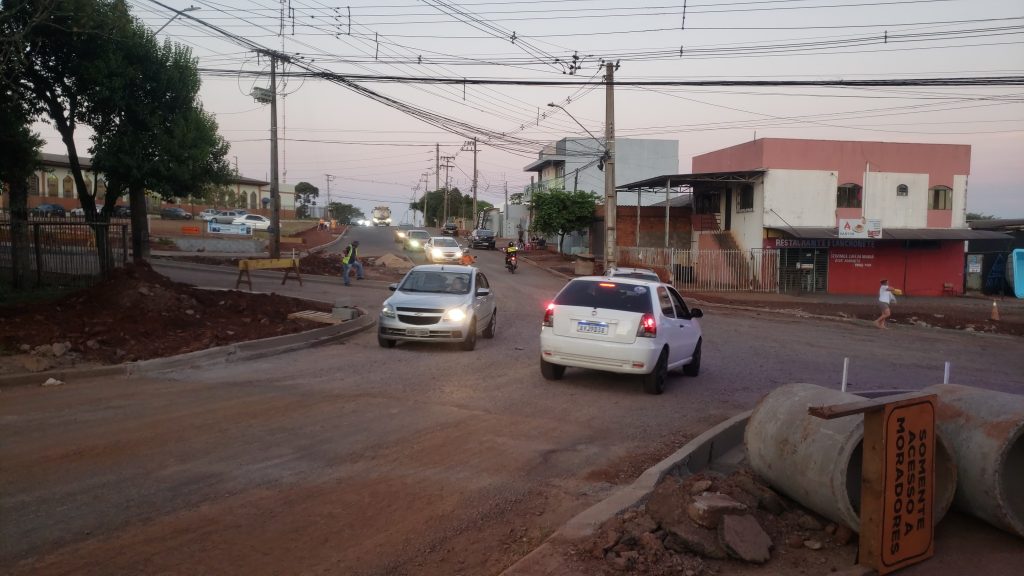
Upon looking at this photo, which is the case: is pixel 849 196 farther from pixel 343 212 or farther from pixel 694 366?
pixel 343 212

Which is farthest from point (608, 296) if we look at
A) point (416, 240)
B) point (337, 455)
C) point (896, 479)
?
point (416, 240)

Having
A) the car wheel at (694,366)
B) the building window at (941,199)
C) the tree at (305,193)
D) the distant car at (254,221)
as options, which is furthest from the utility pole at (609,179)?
the tree at (305,193)

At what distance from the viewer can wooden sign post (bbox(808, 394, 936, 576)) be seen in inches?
181

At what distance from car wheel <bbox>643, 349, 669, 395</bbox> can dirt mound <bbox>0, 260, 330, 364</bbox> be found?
7252 millimetres

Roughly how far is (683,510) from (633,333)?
544 centimetres

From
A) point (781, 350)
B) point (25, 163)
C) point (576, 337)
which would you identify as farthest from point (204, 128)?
point (781, 350)

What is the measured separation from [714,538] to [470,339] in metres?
9.48

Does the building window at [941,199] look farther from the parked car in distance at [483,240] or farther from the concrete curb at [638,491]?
the parked car in distance at [483,240]

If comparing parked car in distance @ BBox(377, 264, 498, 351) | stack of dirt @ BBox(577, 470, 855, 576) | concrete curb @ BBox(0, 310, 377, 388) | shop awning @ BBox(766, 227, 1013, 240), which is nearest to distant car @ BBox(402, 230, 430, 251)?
shop awning @ BBox(766, 227, 1013, 240)

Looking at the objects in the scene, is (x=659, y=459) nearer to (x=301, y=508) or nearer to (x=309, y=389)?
(x=301, y=508)

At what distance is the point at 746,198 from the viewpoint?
3628 cm

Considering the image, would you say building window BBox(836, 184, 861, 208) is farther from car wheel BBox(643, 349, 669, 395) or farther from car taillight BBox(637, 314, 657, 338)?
car taillight BBox(637, 314, 657, 338)

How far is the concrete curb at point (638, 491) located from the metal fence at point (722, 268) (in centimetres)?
2564

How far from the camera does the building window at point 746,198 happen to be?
117 feet
